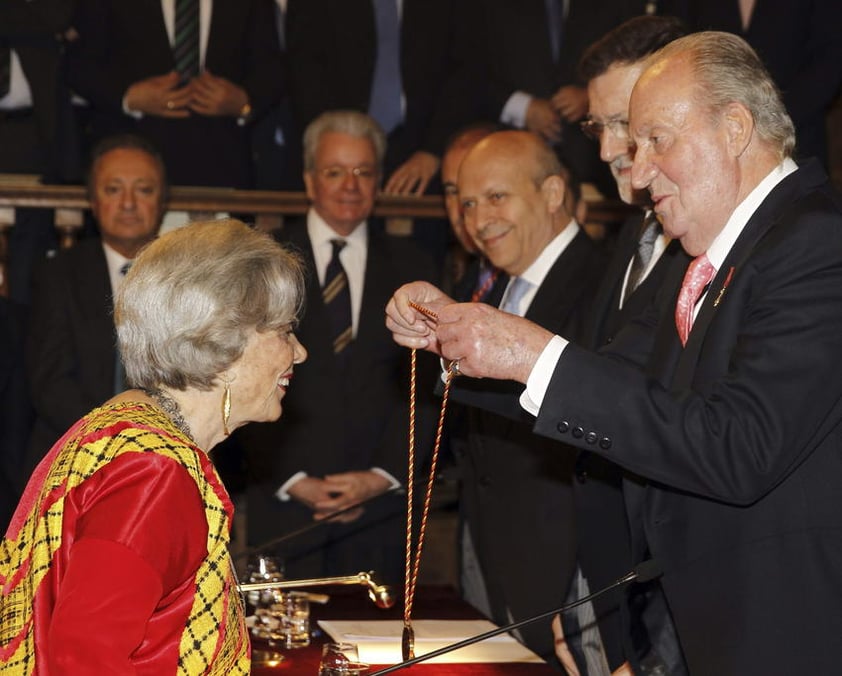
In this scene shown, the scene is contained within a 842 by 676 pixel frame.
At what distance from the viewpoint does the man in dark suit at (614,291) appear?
135 inches

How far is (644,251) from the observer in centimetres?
360

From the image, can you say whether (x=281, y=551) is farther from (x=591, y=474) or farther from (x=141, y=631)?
(x=141, y=631)

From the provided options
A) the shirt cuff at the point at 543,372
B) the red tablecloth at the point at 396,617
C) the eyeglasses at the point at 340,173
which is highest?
the eyeglasses at the point at 340,173

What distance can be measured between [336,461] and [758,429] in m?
2.82

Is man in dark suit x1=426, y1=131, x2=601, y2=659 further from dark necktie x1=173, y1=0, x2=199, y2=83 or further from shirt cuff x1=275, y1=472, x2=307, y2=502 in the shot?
dark necktie x1=173, y1=0, x2=199, y2=83

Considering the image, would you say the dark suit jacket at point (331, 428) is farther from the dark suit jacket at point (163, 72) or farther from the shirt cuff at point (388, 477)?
the dark suit jacket at point (163, 72)

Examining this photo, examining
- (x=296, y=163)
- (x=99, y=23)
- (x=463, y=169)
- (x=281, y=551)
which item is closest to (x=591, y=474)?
(x=463, y=169)

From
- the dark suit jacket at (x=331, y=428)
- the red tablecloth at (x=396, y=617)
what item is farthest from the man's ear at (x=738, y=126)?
the dark suit jacket at (x=331, y=428)

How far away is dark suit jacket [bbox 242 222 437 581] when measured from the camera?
497 cm

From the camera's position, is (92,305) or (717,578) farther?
(92,305)

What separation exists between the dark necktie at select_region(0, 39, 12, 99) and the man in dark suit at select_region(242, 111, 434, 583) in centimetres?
155

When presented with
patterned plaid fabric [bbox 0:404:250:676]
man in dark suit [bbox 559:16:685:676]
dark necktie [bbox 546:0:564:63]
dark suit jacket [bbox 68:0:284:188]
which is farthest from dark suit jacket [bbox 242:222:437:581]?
patterned plaid fabric [bbox 0:404:250:676]

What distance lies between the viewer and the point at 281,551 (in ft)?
16.3

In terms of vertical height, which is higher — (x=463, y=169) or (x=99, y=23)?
(x=99, y=23)
